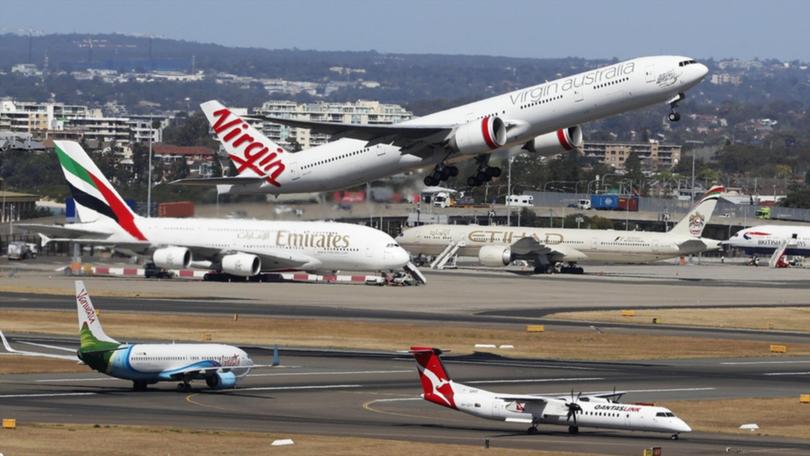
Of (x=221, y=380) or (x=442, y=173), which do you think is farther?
(x=442, y=173)

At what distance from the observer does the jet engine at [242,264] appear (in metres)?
108

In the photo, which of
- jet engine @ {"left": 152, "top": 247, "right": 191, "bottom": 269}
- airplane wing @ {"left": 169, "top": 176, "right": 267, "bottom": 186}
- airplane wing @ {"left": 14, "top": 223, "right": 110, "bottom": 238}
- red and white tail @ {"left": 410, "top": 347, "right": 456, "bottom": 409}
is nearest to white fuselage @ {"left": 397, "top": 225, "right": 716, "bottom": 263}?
jet engine @ {"left": 152, "top": 247, "right": 191, "bottom": 269}

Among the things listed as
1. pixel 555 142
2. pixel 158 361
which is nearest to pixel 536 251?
pixel 555 142

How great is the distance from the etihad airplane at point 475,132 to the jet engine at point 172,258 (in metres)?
25.6

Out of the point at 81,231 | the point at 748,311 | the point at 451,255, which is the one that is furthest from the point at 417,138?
the point at 451,255

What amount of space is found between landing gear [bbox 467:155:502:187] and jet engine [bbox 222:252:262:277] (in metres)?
34.9

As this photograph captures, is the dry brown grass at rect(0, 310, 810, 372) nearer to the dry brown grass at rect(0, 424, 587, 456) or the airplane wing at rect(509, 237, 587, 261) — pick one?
the dry brown grass at rect(0, 424, 587, 456)

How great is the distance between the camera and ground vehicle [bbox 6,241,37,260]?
128875 mm

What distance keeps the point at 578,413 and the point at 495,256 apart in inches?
3398

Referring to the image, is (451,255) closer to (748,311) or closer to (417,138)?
(748,311)

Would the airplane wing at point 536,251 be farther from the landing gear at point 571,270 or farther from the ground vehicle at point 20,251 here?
the ground vehicle at point 20,251

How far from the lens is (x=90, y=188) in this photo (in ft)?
361

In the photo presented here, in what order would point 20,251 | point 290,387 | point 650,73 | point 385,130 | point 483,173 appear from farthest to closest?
1. point 20,251
2. point 483,173
3. point 385,130
4. point 650,73
5. point 290,387

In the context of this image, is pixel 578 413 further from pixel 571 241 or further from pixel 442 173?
pixel 571 241
